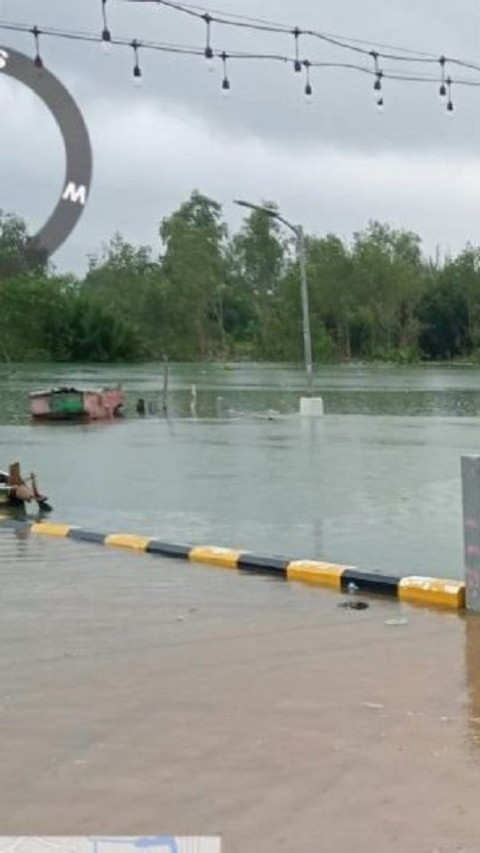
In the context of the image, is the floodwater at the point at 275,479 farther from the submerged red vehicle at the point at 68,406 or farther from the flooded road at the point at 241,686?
the submerged red vehicle at the point at 68,406

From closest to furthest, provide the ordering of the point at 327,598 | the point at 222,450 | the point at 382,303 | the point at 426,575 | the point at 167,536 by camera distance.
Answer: the point at 327,598 → the point at 426,575 → the point at 167,536 → the point at 222,450 → the point at 382,303

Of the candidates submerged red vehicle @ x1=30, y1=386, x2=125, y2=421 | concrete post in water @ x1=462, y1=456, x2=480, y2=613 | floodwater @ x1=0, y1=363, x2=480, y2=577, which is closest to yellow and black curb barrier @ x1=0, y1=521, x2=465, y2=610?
concrete post in water @ x1=462, y1=456, x2=480, y2=613

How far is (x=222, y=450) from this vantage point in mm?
22516

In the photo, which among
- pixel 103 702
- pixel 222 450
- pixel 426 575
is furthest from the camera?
pixel 222 450

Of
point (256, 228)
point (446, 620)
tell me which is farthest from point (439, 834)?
point (256, 228)

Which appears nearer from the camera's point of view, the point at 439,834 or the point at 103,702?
the point at 439,834

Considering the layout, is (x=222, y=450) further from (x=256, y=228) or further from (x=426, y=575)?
(x=256, y=228)

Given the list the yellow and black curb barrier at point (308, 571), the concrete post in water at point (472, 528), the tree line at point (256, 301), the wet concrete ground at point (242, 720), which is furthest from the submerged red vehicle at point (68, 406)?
the tree line at point (256, 301)

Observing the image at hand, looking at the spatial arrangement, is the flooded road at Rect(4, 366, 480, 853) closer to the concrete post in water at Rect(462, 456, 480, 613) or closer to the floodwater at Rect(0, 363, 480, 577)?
the floodwater at Rect(0, 363, 480, 577)

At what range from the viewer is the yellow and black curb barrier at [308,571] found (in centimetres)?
826

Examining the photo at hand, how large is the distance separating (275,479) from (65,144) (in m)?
13.6

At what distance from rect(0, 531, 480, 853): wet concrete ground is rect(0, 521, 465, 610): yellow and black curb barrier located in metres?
0.24

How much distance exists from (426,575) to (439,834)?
5.22 metres

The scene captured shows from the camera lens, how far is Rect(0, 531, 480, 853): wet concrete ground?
4359 mm
